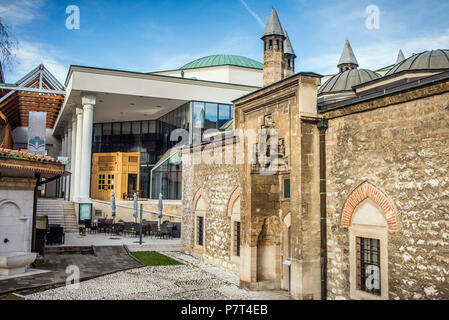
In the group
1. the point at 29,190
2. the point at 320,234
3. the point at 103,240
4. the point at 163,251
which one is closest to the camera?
the point at 320,234

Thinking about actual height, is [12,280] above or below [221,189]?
below

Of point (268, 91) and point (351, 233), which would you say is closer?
point (351, 233)

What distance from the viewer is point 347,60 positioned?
20984 millimetres

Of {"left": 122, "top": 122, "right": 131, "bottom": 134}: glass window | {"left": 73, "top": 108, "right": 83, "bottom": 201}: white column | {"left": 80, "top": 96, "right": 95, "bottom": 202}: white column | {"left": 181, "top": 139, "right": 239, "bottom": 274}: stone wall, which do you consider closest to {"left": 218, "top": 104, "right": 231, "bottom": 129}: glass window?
{"left": 80, "top": 96, "right": 95, "bottom": 202}: white column

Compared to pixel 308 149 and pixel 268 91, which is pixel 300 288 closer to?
pixel 308 149

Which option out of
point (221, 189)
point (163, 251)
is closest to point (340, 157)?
point (221, 189)

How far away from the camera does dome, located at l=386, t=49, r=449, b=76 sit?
11094mm

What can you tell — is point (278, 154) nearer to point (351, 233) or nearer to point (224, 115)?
point (351, 233)

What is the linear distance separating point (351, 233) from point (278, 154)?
288cm

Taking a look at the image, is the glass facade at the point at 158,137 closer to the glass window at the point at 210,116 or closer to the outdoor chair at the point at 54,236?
the glass window at the point at 210,116

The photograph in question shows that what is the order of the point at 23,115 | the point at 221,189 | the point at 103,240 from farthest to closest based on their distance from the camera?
the point at 23,115
the point at 103,240
the point at 221,189

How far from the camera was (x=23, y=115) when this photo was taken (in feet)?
119

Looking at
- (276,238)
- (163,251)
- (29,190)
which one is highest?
(29,190)

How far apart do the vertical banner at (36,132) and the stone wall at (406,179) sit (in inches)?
445
